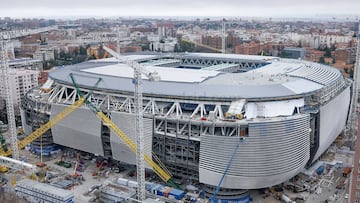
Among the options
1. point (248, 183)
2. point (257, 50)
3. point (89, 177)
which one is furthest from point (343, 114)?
point (257, 50)

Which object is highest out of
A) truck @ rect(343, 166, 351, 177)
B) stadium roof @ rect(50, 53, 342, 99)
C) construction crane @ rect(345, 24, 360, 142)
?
stadium roof @ rect(50, 53, 342, 99)

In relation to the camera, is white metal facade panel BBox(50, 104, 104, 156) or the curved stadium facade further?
white metal facade panel BBox(50, 104, 104, 156)

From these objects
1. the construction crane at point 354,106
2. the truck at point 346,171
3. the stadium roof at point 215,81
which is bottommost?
the truck at point 346,171

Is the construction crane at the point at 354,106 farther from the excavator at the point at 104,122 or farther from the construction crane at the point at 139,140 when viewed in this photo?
the construction crane at the point at 139,140

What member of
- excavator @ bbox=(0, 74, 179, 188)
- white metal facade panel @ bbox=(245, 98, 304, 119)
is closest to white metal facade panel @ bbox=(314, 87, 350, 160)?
white metal facade panel @ bbox=(245, 98, 304, 119)

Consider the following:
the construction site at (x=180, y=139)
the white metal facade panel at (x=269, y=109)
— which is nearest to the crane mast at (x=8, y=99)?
the construction site at (x=180, y=139)

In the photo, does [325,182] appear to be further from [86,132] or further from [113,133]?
[86,132]

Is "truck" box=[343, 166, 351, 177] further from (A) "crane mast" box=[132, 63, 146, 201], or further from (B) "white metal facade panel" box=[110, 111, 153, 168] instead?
(A) "crane mast" box=[132, 63, 146, 201]
